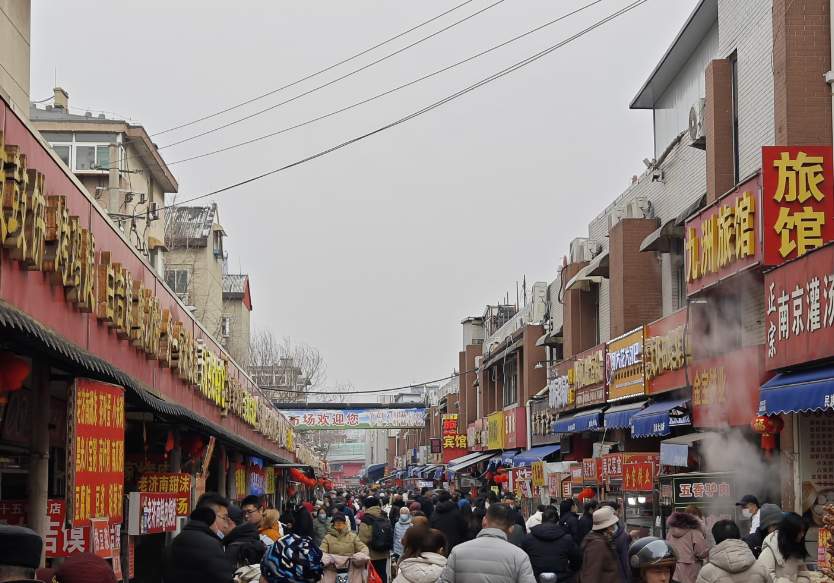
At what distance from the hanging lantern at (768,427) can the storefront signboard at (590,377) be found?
1143 cm

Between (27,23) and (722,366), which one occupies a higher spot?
(27,23)

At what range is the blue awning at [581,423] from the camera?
98.4 ft

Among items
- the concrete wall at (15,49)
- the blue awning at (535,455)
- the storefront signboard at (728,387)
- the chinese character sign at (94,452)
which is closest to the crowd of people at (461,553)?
the chinese character sign at (94,452)

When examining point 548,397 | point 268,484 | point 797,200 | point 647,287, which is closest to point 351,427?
point 268,484

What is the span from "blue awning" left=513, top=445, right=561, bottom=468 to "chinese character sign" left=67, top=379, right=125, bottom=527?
24913 millimetres

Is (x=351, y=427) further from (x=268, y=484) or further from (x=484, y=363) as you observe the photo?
(x=268, y=484)

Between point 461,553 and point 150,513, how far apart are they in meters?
6.51

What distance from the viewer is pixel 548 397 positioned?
38250 mm

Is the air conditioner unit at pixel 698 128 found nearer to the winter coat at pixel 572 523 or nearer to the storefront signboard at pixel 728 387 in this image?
the storefront signboard at pixel 728 387

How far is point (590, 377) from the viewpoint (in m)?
31.2

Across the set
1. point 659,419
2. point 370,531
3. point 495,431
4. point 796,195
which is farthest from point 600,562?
point 495,431

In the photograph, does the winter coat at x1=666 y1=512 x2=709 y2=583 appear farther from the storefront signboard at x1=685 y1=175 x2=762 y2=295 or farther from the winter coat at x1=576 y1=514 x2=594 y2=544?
the storefront signboard at x1=685 y1=175 x2=762 y2=295

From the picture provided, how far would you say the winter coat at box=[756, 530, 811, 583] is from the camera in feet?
29.3

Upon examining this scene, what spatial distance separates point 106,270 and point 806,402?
7.99 m
